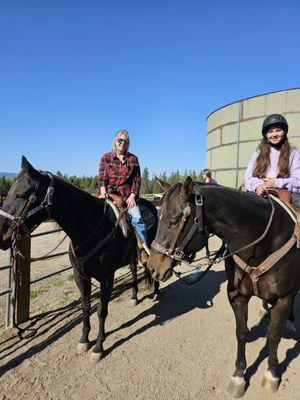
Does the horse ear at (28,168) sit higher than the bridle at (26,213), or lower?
higher

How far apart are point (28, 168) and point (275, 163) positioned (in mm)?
2584

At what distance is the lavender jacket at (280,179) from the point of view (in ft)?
9.38

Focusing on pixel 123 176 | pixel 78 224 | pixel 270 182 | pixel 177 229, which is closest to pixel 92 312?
pixel 78 224

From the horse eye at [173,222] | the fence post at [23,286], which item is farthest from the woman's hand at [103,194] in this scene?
the horse eye at [173,222]

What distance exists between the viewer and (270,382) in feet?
8.84

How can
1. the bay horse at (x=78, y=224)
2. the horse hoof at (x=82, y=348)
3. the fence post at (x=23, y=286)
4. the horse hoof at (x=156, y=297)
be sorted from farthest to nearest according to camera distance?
the horse hoof at (x=156, y=297) → the fence post at (x=23, y=286) → the horse hoof at (x=82, y=348) → the bay horse at (x=78, y=224)

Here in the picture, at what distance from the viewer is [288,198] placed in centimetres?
280

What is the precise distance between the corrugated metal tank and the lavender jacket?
37.8ft

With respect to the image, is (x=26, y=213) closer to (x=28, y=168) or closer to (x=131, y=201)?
(x=28, y=168)

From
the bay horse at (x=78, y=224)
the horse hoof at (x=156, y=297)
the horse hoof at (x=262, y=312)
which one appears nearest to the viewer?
the bay horse at (x=78, y=224)

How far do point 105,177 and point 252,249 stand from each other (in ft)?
8.43

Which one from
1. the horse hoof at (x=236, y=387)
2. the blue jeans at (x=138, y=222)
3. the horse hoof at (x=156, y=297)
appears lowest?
the horse hoof at (x=156, y=297)

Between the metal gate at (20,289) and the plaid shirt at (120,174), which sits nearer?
the metal gate at (20,289)

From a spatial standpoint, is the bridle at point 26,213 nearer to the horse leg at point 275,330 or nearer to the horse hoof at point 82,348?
the horse hoof at point 82,348
